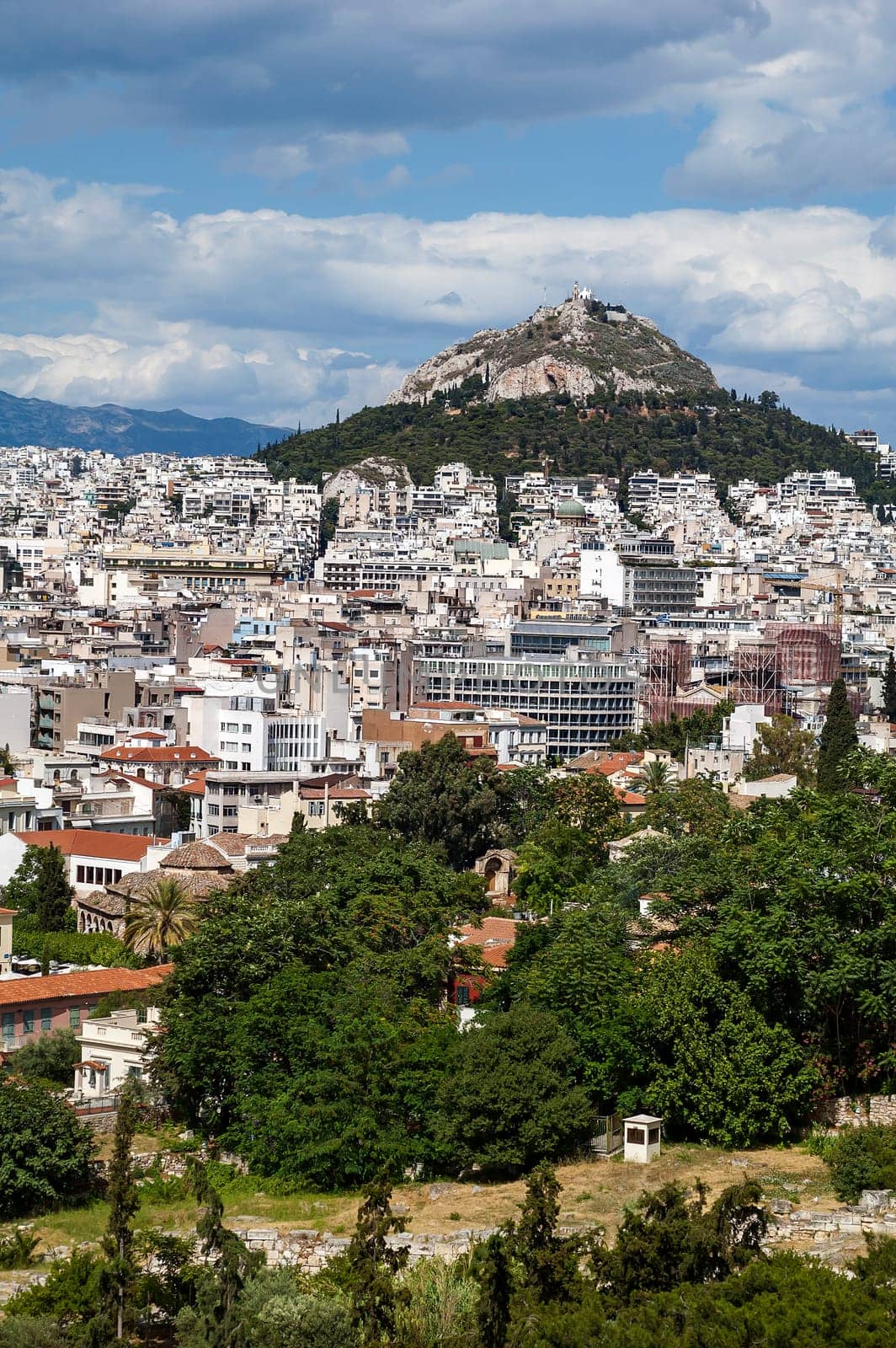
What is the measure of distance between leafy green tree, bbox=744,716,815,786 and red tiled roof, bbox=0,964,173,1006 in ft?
101

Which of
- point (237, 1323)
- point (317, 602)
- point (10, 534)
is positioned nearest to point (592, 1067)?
point (237, 1323)

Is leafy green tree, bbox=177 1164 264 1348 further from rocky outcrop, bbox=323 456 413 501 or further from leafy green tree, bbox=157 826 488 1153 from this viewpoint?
rocky outcrop, bbox=323 456 413 501

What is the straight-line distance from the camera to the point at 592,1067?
31.0 meters

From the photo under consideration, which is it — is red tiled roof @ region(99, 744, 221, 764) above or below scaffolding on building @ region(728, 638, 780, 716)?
below

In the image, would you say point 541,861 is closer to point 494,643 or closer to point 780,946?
point 780,946

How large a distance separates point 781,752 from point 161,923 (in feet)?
107

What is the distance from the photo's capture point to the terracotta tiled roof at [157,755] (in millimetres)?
71000

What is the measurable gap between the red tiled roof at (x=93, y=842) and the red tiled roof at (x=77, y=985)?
13713 millimetres

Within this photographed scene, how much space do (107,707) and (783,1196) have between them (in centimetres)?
5891

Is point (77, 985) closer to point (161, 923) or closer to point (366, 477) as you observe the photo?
point (161, 923)

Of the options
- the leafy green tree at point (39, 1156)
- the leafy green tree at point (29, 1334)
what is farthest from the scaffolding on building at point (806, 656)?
the leafy green tree at point (29, 1334)

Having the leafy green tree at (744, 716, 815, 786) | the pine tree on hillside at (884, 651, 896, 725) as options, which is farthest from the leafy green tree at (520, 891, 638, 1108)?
the pine tree on hillside at (884, 651, 896, 725)

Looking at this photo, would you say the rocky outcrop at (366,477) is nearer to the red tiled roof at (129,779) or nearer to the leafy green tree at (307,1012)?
the red tiled roof at (129,779)

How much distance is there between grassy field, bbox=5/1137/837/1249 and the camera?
91.2ft
